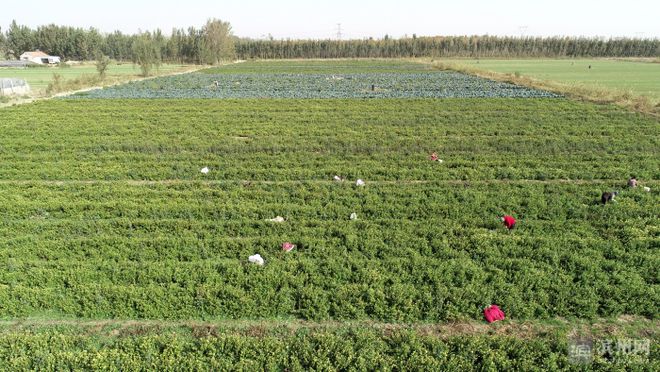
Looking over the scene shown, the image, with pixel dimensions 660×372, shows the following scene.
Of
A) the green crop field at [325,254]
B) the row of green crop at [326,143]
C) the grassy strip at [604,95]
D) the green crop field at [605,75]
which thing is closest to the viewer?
the green crop field at [325,254]

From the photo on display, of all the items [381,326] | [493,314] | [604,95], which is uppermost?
[604,95]

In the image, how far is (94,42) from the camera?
307 feet

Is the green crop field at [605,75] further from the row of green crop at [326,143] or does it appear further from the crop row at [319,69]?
the row of green crop at [326,143]

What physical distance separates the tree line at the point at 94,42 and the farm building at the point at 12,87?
5029 centimetres

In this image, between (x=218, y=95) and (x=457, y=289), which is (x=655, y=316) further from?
(x=218, y=95)

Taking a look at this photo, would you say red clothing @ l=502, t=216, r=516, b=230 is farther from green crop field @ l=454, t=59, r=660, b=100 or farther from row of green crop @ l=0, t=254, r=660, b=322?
green crop field @ l=454, t=59, r=660, b=100

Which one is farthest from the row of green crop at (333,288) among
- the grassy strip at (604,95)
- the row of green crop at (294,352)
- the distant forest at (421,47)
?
the distant forest at (421,47)

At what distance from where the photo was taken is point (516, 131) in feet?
52.9

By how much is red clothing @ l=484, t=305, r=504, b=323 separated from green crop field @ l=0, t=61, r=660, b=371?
10cm

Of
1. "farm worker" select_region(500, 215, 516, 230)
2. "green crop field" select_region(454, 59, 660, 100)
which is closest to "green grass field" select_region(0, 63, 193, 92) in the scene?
"farm worker" select_region(500, 215, 516, 230)

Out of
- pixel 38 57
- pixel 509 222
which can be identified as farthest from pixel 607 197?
pixel 38 57

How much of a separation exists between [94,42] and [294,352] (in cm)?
11193

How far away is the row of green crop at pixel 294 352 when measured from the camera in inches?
179

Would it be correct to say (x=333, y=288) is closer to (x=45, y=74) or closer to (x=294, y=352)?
(x=294, y=352)
